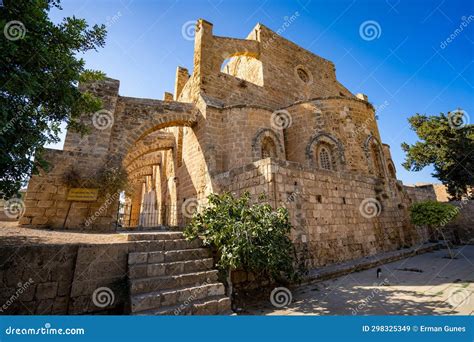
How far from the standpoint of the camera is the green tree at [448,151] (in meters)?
17.4

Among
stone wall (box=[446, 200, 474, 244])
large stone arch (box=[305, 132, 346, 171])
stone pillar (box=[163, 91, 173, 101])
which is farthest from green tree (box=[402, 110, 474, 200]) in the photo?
stone pillar (box=[163, 91, 173, 101])

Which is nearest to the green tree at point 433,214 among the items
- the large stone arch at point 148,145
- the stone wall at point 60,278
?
the stone wall at point 60,278

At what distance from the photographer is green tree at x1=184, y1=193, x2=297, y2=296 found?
4219 mm

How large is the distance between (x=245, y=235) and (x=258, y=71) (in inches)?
528

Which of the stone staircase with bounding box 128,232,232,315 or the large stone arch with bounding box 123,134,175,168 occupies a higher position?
the large stone arch with bounding box 123,134,175,168

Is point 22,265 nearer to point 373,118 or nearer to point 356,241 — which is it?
point 356,241

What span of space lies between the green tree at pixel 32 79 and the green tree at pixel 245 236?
136 inches

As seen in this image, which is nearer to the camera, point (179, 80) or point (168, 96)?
point (179, 80)

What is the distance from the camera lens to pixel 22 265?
3402 mm

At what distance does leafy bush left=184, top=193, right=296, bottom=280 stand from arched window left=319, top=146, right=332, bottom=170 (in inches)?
267

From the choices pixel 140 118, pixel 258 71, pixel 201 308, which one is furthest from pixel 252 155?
pixel 258 71

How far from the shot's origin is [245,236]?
4.39m

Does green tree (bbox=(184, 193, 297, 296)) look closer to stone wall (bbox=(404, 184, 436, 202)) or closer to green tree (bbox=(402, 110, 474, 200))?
stone wall (bbox=(404, 184, 436, 202))

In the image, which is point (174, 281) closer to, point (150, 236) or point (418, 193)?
point (150, 236)
